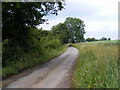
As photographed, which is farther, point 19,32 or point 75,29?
point 75,29

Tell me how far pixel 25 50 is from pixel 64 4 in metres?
6.33

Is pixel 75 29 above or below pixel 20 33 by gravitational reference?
above

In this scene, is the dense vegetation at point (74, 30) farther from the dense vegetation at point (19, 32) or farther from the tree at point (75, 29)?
the dense vegetation at point (19, 32)

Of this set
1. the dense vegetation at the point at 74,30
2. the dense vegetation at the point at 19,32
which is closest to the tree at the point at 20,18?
the dense vegetation at the point at 19,32

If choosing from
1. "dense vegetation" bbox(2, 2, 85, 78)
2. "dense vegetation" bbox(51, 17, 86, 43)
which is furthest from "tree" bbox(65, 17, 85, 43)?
"dense vegetation" bbox(2, 2, 85, 78)

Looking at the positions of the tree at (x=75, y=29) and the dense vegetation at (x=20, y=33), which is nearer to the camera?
the dense vegetation at (x=20, y=33)

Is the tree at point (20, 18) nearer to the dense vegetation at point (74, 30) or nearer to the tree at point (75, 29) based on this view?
the dense vegetation at point (74, 30)

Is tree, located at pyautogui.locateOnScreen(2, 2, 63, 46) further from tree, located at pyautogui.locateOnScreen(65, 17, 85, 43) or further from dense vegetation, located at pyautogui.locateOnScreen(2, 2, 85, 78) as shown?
tree, located at pyautogui.locateOnScreen(65, 17, 85, 43)

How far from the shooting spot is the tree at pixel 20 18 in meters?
14.0

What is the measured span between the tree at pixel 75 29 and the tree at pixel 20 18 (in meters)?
66.0

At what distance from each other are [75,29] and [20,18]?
228 feet

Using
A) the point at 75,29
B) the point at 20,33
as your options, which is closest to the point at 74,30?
the point at 75,29

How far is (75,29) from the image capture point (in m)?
83.9

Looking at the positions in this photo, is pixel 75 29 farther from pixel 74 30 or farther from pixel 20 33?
pixel 20 33
